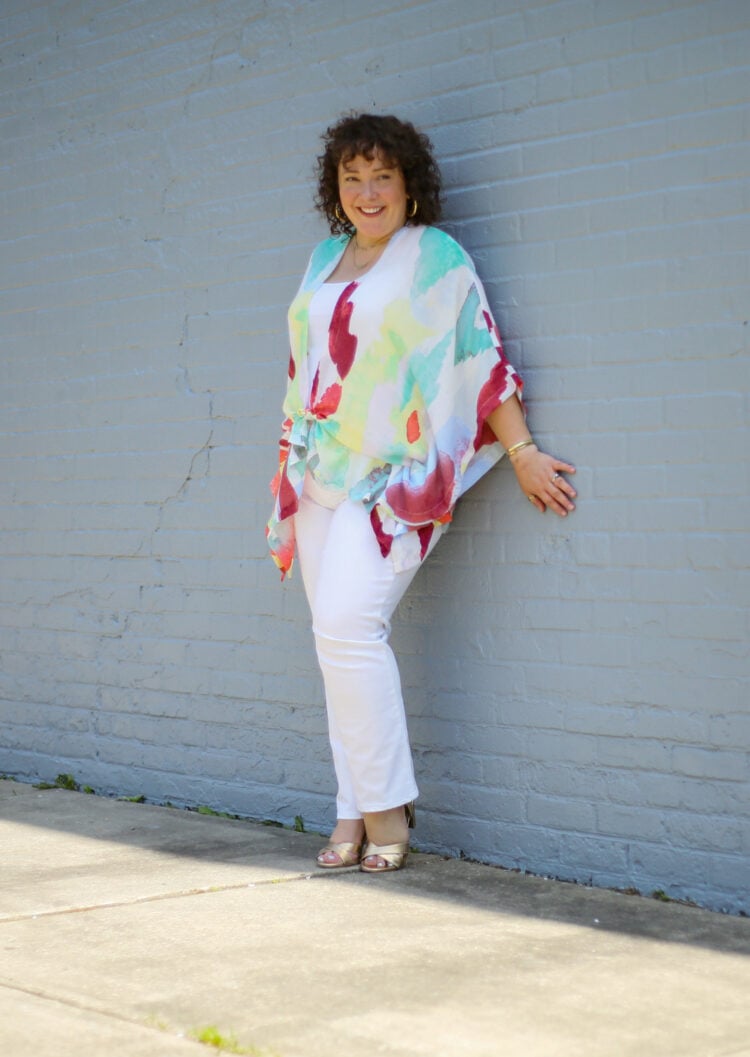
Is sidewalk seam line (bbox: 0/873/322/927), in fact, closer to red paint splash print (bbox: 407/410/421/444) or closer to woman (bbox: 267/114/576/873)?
woman (bbox: 267/114/576/873)

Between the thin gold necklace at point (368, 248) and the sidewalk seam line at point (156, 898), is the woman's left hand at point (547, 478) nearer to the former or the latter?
the thin gold necklace at point (368, 248)

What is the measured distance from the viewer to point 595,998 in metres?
2.98

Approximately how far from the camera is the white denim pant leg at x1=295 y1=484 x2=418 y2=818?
164 inches

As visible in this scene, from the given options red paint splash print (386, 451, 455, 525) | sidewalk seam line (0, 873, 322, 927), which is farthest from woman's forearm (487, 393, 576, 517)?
sidewalk seam line (0, 873, 322, 927)

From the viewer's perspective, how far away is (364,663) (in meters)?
4.17

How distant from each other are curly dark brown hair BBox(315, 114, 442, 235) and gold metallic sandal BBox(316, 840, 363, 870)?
180 centimetres

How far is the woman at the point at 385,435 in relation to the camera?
417 centimetres

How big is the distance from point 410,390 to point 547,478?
1.53 ft

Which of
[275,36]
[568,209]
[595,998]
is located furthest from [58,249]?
[595,998]

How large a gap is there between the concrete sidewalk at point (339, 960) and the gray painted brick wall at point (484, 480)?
38cm

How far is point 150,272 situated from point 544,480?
2.02 m

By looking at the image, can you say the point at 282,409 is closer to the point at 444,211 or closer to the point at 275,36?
the point at 444,211

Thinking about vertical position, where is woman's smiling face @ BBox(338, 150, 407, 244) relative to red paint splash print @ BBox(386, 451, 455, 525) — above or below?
above

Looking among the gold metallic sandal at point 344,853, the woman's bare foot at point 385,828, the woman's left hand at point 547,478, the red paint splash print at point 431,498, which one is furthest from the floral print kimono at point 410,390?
the gold metallic sandal at point 344,853
